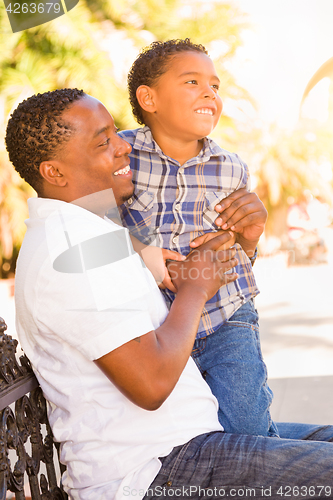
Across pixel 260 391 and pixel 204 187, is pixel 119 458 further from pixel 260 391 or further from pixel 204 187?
pixel 204 187

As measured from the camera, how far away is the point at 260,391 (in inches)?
66.3

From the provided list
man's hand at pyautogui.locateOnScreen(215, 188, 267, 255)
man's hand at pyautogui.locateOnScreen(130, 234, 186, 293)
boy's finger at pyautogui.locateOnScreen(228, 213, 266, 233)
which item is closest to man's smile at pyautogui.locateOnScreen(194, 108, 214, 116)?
man's hand at pyautogui.locateOnScreen(215, 188, 267, 255)

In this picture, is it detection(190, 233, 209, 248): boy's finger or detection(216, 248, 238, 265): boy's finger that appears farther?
detection(190, 233, 209, 248): boy's finger

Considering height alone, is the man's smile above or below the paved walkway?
above

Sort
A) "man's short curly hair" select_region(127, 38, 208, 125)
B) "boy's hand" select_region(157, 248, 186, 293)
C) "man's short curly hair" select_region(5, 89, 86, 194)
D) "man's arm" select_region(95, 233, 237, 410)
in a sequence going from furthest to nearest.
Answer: "man's short curly hair" select_region(127, 38, 208, 125), "boy's hand" select_region(157, 248, 186, 293), "man's short curly hair" select_region(5, 89, 86, 194), "man's arm" select_region(95, 233, 237, 410)

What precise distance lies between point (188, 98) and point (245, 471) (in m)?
1.41

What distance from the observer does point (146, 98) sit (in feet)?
7.10

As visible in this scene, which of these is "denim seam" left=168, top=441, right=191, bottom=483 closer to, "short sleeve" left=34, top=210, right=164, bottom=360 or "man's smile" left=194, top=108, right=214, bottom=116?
"short sleeve" left=34, top=210, right=164, bottom=360

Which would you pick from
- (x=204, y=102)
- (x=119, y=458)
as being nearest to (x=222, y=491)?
(x=119, y=458)

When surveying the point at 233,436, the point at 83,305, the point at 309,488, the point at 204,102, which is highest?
the point at 204,102

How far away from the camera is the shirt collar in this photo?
2.04m

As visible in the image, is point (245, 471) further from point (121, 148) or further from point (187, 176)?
point (187, 176)

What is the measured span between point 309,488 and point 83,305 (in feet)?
2.44

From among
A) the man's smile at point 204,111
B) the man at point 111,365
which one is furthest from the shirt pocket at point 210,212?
the man at point 111,365
